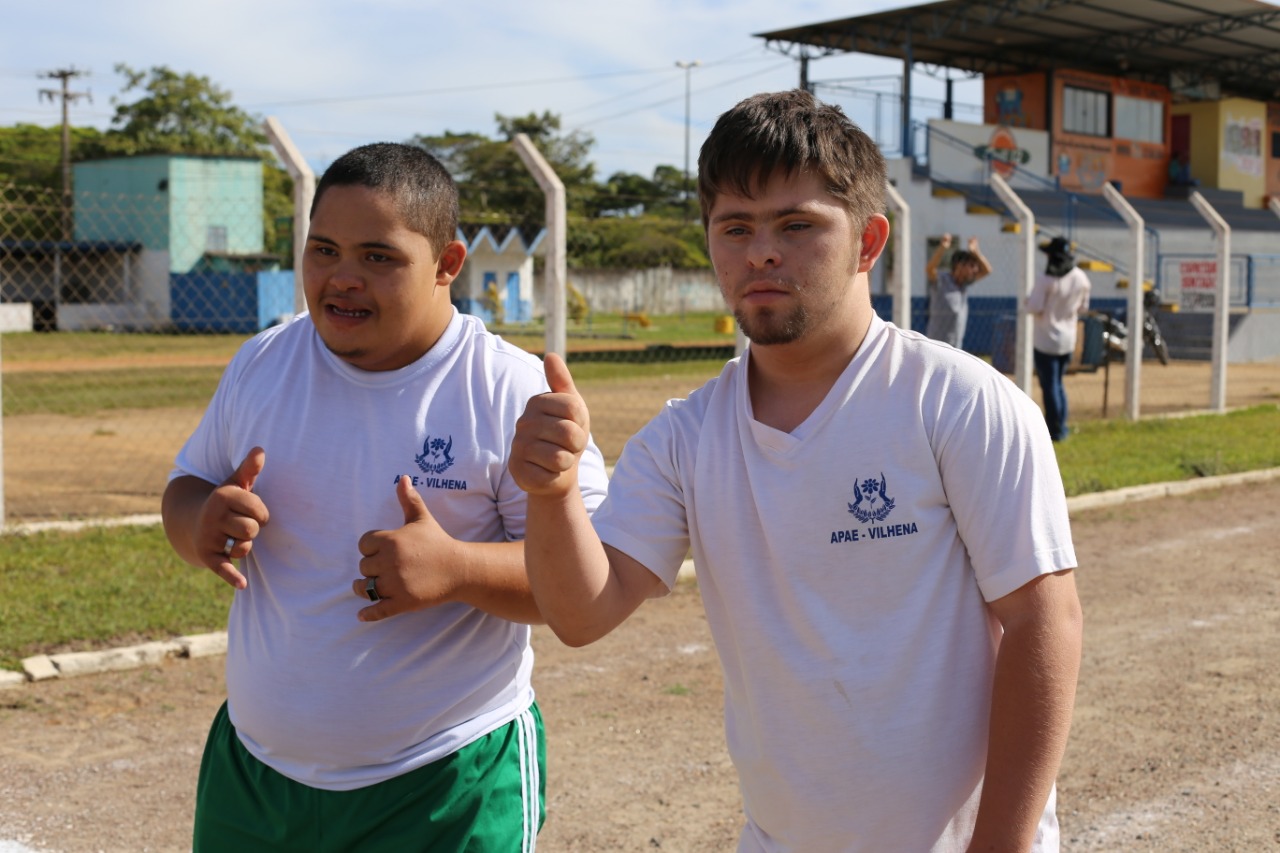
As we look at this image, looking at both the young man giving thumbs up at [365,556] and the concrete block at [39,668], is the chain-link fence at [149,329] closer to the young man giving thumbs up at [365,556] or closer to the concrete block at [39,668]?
the concrete block at [39,668]

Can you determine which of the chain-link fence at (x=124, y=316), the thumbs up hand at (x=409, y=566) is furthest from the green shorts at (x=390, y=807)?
the chain-link fence at (x=124, y=316)

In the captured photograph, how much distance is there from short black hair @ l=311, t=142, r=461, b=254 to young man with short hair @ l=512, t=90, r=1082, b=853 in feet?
2.45

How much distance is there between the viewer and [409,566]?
2.37 meters

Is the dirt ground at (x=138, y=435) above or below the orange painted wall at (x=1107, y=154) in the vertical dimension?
below

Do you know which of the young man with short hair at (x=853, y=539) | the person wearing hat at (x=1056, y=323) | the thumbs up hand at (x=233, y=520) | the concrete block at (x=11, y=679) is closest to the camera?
the young man with short hair at (x=853, y=539)

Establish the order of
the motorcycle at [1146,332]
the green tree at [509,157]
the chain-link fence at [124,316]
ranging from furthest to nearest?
the green tree at [509,157] < the motorcycle at [1146,332] < the chain-link fence at [124,316]

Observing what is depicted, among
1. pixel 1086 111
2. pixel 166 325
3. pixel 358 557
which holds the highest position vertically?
pixel 1086 111

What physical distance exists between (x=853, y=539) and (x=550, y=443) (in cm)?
46

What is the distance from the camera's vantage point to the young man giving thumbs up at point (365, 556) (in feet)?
8.29

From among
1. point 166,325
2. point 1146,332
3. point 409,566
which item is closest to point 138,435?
point 409,566

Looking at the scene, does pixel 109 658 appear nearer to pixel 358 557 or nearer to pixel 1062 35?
pixel 358 557

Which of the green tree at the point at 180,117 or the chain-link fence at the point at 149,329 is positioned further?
the green tree at the point at 180,117

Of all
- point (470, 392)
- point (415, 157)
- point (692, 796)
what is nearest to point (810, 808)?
point (470, 392)

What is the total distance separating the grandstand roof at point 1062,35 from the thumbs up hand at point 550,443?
34.5 m
